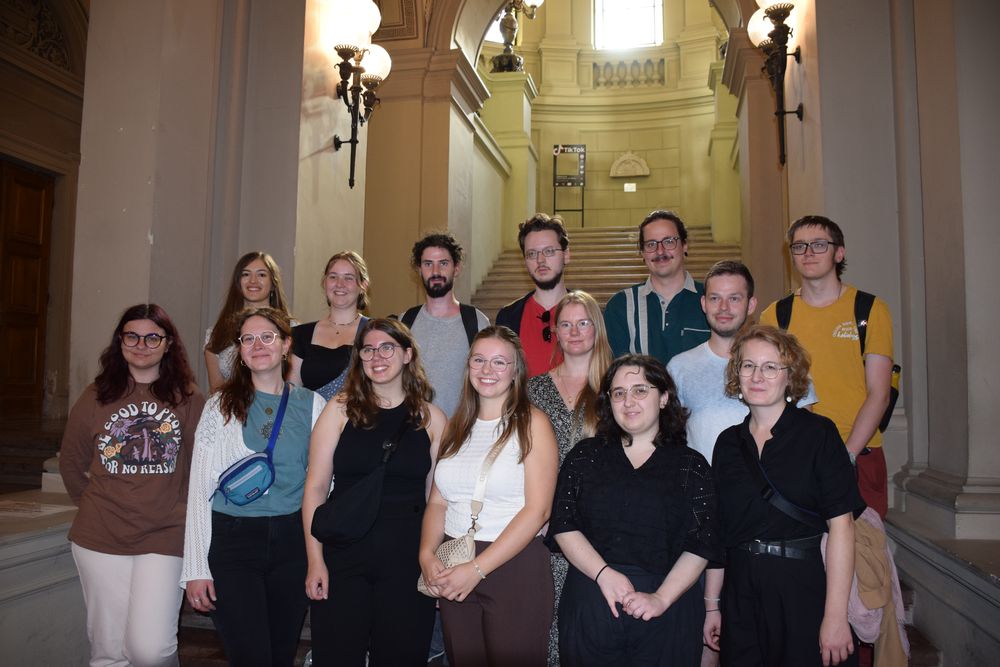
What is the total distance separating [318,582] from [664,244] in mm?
1987

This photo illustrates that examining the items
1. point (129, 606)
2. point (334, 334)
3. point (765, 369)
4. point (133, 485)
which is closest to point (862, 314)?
point (765, 369)

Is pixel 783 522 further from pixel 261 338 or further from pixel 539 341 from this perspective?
pixel 261 338

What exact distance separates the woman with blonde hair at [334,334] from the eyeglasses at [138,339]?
0.60m

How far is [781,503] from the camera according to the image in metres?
2.21

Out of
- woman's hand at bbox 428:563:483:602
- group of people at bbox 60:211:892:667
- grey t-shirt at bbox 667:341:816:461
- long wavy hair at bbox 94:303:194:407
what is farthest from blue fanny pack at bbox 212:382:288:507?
grey t-shirt at bbox 667:341:816:461

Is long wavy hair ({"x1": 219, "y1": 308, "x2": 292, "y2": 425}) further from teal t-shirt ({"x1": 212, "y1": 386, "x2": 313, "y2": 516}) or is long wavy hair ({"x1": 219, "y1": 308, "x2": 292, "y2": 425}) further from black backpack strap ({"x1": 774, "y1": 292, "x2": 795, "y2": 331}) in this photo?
black backpack strap ({"x1": 774, "y1": 292, "x2": 795, "y2": 331})

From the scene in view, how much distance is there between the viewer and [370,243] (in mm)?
8820

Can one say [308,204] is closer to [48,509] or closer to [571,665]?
[48,509]

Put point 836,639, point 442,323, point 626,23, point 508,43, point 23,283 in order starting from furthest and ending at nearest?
point 626,23 < point 508,43 < point 23,283 < point 442,323 < point 836,639

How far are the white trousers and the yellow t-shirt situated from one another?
8.87ft

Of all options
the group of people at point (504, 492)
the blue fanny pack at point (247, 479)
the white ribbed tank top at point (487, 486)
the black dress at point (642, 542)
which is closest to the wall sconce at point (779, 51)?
the group of people at point (504, 492)

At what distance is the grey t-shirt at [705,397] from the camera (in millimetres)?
2584

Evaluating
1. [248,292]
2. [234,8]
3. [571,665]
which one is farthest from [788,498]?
[234,8]

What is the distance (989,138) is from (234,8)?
473 cm
